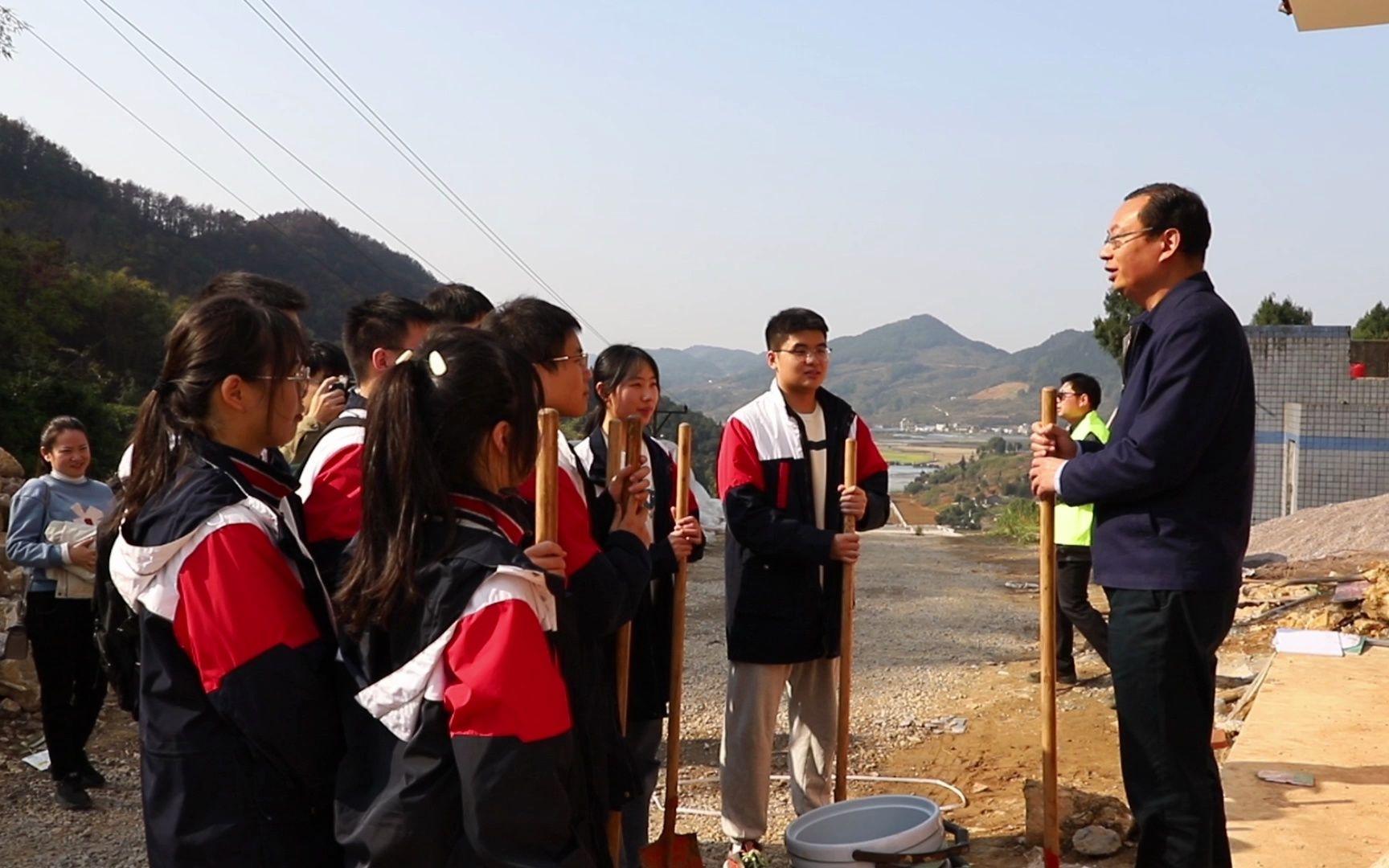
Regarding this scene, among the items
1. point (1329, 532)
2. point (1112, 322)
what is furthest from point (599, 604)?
point (1112, 322)

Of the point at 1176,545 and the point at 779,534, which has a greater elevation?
the point at 1176,545

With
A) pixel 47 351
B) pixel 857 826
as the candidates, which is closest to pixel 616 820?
pixel 857 826

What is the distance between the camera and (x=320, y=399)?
3.96 m

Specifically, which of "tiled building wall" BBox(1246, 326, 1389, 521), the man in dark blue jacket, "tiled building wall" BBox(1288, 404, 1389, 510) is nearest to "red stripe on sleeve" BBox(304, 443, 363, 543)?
the man in dark blue jacket

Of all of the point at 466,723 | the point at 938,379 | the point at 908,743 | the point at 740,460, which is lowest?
the point at 908,743

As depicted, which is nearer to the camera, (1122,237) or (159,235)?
(1122,237)

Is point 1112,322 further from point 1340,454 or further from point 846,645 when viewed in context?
point 846,645

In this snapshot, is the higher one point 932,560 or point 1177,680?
point 1177,680

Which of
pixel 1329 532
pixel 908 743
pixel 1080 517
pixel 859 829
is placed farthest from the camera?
pixel 1329 532

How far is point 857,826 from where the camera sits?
12.2ft

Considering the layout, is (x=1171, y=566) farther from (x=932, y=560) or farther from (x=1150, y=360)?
(x=932, y=560)

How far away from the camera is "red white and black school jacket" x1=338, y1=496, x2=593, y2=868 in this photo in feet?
6.31

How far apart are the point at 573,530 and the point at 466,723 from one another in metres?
0.93

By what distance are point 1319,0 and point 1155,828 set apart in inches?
136
